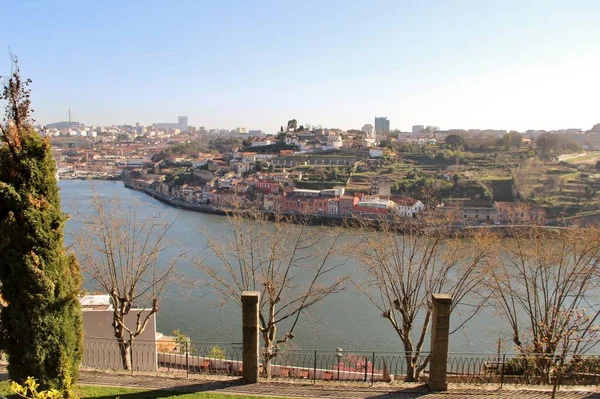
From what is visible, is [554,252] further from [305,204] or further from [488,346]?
[305,204]

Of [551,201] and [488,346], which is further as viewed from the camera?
[551,201]

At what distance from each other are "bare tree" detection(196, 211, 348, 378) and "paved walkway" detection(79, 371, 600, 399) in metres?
0.83

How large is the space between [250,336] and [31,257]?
2048 mm

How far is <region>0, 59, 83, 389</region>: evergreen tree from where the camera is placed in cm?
365

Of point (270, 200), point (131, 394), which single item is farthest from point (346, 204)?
point (131, 394)

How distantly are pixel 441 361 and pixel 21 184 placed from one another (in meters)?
3.97

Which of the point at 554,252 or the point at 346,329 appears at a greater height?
the point at 554,252

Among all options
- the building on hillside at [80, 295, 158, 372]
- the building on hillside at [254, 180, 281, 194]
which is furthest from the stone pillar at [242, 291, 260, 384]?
the building on hillside at [254, 180, 281, 194]

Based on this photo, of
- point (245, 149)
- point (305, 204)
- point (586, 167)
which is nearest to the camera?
point (305, 204)

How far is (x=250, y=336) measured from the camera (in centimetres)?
457

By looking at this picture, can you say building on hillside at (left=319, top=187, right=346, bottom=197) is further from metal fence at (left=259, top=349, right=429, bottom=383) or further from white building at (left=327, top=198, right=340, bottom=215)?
metal fence at (left=259, top=349, right=429, bottom=383)

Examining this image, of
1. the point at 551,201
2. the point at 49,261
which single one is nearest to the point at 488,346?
the point at 49,261

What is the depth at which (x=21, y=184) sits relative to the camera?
3.66 meters

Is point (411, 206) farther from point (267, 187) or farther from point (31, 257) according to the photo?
Answer: point (31, 257)
